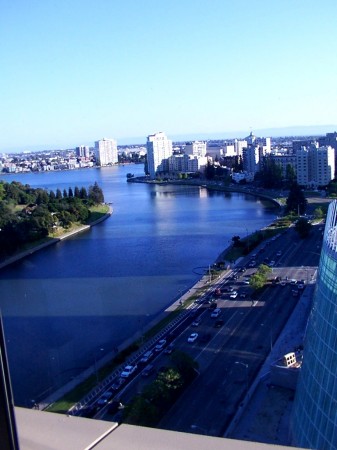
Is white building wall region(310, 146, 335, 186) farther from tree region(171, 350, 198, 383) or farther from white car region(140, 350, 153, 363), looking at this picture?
tree region(171, 350, 198, 383)

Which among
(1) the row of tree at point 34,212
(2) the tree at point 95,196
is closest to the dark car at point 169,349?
(1) the row of tree at point 34,212

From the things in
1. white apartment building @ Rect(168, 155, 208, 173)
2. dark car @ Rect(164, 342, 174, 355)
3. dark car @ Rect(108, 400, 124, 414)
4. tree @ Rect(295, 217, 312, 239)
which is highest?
white apartment building @ Rect(168, 155, 208, 173)

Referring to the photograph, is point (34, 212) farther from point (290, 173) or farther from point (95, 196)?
point (290, 173)

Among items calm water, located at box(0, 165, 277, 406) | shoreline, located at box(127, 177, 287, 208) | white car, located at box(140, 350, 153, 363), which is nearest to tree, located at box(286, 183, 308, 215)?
calm water, located at box(0, 165, 277, 406)

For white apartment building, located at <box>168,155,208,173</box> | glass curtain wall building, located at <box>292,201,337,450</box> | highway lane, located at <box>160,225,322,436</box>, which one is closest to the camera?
glass curtain wall building, located at <box>292,201,337,450</box>

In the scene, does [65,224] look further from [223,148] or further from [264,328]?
[223,148]

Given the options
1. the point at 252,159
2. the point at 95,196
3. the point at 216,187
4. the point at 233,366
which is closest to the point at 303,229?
the point at 233,366

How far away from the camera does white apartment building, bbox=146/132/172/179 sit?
1998 centimetres

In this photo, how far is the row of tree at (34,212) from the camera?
24.1 ft

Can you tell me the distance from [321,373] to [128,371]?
4.58ft

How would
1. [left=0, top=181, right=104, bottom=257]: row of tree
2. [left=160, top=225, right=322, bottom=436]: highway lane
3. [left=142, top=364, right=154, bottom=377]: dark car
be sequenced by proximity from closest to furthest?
[left=160, top=225, right=322, bottom=436]: highway lane < [left=142, top=364, right=154, bottom=377]: dark car < [left=0, top=181, right=104, bottom=257]: row of tree

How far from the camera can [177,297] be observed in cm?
469

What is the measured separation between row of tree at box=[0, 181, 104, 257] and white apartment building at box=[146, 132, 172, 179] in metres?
8.33

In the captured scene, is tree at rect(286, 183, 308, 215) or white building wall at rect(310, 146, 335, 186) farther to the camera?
white building wall at rect(310, 146, 335, 186)
